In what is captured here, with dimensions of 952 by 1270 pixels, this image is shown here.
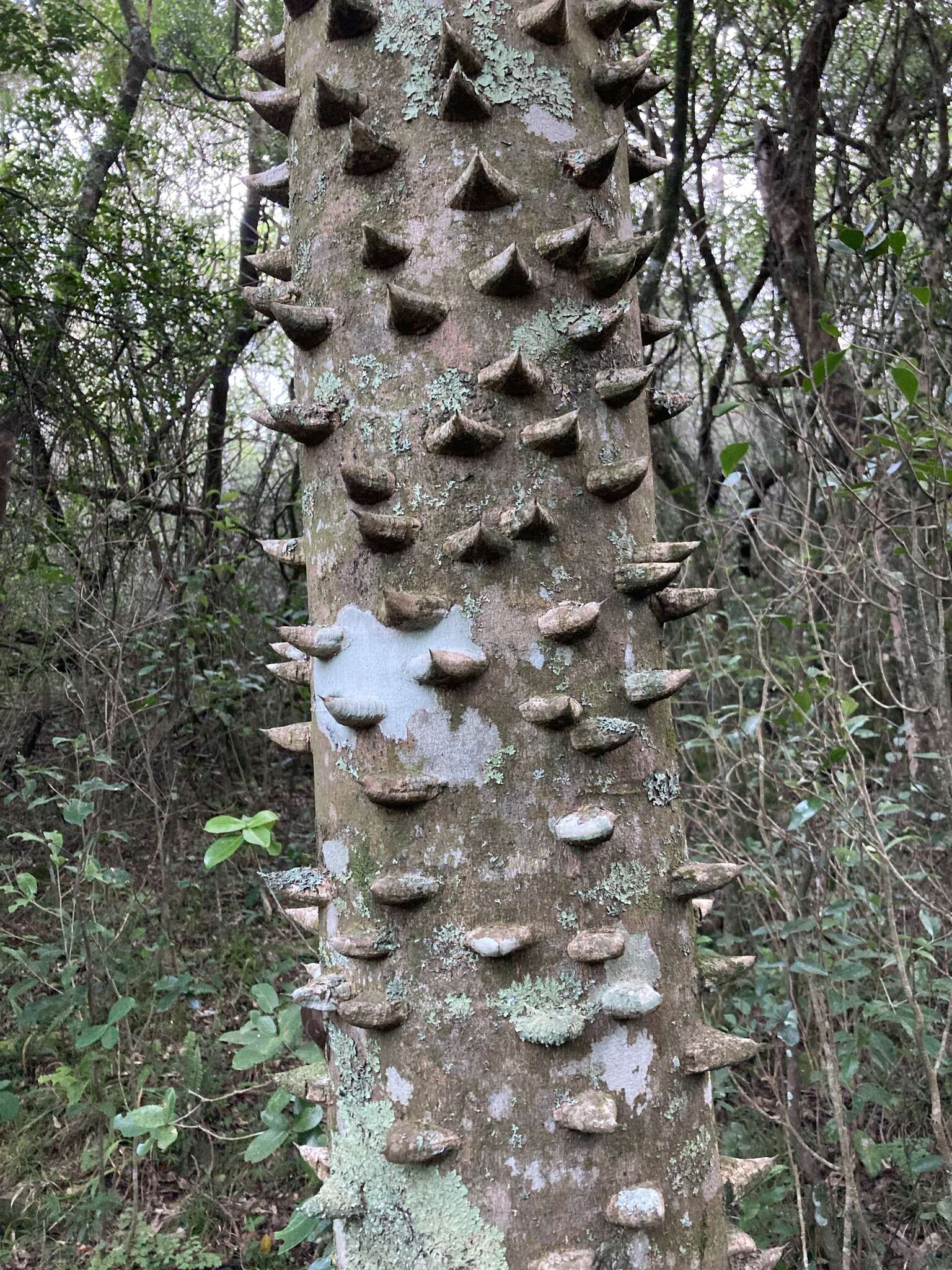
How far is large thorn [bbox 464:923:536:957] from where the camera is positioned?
0.90 m

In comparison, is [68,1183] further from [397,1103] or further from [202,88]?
[202,88]

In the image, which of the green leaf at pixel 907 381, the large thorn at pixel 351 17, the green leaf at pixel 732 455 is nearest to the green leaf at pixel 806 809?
the green leaf at pixel 732 455

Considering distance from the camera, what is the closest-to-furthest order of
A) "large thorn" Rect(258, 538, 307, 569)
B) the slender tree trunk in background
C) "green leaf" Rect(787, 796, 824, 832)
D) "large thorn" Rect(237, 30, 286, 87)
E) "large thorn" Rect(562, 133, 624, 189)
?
"large thorn" Rect(562, 133, 624, 189) → "large thorn" Rect(258, 538, 307, 569) → "large thorn" Rect(237, 30, 286, 87) → "green leaf" Rect(787, 796, 824, 832) → the slender tree trunk in background

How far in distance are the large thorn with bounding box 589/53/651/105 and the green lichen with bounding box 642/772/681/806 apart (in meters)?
0.86

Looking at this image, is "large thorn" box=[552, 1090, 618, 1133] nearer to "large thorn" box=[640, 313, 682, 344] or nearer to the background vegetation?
"large thorn" box=[640, 313, 682, 344]

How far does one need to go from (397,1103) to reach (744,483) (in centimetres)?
672

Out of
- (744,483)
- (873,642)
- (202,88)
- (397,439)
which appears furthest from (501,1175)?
(202,88)

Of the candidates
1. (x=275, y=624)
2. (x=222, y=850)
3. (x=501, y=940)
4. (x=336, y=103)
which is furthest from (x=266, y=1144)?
(x=275, y=624)

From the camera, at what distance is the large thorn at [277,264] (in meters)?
1.25

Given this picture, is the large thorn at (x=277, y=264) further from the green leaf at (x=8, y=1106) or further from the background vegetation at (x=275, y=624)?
the green leaf at (x=8, y=1106)

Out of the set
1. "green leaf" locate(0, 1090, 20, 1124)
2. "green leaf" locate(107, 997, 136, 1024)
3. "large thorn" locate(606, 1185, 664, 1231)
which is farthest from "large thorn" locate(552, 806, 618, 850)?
"green leaf" locate(0, 1090, 20, 1124)

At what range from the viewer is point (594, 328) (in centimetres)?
105

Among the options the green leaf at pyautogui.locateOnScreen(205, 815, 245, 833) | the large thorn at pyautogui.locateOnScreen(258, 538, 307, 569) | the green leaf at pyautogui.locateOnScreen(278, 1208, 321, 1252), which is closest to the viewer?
the large thorn at pyautogui.locateOnScreen(258, 538, 307, 569)

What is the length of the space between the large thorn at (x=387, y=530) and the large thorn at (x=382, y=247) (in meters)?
0.30
